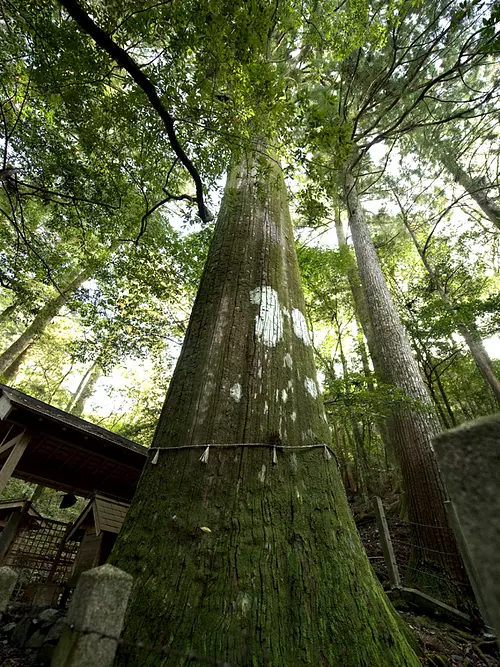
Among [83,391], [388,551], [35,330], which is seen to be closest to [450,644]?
[388,551]

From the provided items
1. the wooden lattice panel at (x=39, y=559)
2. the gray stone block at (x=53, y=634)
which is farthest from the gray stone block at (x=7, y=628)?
the wooden lattice panel at (x=39, y=559)

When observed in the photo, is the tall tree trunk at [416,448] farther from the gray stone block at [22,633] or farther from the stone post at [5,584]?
the stone post at [5,584]

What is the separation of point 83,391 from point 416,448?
16795mm

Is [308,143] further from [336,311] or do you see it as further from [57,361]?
[57,361]

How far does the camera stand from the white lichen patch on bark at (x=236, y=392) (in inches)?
81.8

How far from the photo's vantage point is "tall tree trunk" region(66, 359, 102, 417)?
16.2 m

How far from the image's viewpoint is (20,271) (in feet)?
22.5

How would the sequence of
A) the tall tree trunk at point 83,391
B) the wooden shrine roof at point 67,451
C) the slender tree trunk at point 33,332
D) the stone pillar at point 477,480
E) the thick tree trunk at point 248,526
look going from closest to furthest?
the stone pillar at point 477,480 < the thick tree trunk at point 248,526 < the wooden shrine roof at point 67,451 < the slender tree trunk at point 33,332 < the tall tree trunk at point 83,391

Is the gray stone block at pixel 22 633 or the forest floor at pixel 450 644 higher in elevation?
the forest floor at pixel 450 644

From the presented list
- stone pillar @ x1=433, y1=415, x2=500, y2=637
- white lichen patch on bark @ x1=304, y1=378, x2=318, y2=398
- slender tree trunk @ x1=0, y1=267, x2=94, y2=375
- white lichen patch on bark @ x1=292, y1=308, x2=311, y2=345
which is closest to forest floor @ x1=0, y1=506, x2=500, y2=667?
white lichen patch on bark @ x1=304, y1=378, x2=318, y2=398

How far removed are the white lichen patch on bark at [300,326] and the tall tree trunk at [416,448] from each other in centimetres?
271

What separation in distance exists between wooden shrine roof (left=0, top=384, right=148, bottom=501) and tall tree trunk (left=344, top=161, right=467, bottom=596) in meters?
4.38

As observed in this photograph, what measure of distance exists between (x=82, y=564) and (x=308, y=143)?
710 centimetres

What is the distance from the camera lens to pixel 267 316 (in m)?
2.60
